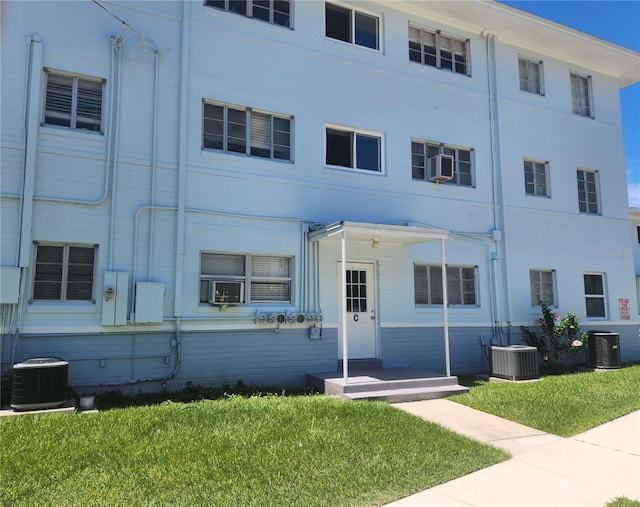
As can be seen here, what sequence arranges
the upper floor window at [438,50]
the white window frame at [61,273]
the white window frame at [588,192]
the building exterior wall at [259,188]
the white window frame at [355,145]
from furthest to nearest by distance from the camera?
the white window frame at [588,192], the upper floor window at [438,50], the white window frame at [355,145], the building exterior wall at [259,188], the white window frame at [61,273]

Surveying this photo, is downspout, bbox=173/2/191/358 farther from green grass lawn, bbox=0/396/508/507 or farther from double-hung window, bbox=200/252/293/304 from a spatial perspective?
green grass lawn, bbox=0/396/508/507

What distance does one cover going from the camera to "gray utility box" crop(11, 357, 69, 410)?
6672mm

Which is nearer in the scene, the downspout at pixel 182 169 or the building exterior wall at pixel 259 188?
the building exterior wall at pixel 259 188

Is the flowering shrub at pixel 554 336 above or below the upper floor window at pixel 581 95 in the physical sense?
below

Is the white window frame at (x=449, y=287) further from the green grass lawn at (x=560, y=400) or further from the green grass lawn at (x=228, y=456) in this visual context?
the green grass lawn at (x=228, y=456)

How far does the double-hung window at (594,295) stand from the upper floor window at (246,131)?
933 centimetres

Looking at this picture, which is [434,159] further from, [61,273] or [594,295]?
[61,273]

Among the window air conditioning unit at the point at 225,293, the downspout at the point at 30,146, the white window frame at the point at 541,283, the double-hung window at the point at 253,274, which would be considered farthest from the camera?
the white window frame at the point at 541,283

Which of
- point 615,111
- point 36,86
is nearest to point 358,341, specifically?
point 36,86

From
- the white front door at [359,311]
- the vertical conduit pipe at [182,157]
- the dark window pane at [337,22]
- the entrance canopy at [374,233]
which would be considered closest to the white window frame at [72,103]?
the vertical conduit pipe at [182,157]

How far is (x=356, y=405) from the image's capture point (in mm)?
7324

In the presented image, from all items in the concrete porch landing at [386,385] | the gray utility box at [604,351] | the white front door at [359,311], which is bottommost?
the concrete porch landing at [386,385]

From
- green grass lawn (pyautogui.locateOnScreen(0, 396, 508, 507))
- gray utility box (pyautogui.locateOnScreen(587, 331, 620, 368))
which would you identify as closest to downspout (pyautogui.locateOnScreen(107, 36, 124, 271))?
green grass lawn (pyautogui.locateOnScreen(0, 396, 508, 507))

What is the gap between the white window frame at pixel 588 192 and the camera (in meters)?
14.2
